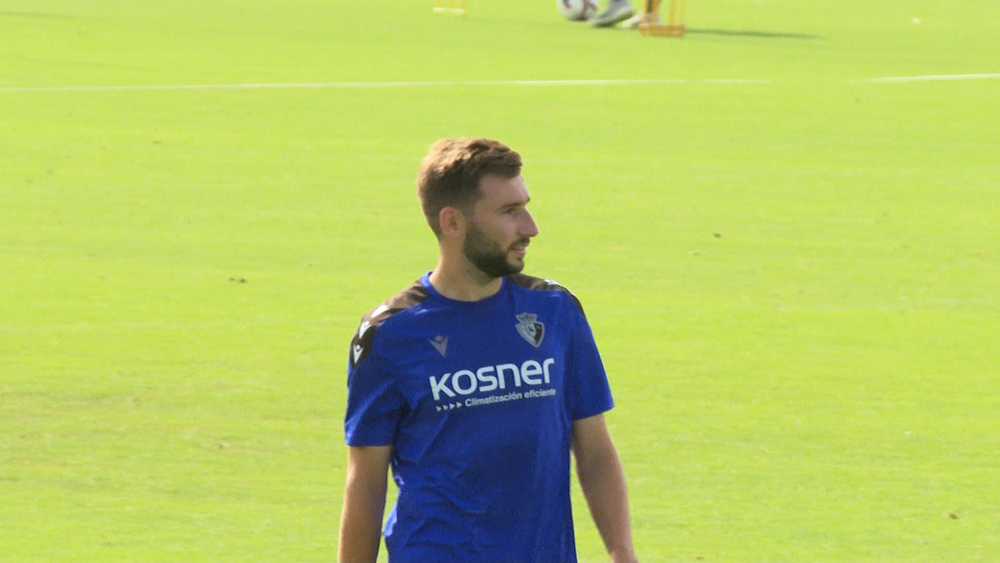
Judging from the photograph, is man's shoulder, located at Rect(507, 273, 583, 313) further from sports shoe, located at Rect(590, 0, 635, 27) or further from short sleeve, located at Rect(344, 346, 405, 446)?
sports shoe, located at Rect(590, 0, 635, 27)

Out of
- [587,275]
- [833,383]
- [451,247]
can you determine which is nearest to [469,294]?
[451,247]

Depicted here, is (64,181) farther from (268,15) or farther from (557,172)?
(268,15)

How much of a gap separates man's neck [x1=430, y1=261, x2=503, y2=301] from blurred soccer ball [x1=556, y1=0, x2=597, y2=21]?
30588 mm

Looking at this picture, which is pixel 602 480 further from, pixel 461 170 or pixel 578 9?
pixel 578 9

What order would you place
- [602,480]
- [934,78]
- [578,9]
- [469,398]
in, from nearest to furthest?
[469,398], [602,480], [934,78], [578,9]

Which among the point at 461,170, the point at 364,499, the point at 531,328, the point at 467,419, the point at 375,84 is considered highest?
the point at 461,170

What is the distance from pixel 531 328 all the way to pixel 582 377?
0.23 m

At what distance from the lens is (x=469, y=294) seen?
16.6 feet

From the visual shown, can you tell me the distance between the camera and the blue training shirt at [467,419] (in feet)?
16.3

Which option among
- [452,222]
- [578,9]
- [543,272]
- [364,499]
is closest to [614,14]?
[578,9]

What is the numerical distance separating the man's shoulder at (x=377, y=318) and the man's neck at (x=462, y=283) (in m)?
0.05

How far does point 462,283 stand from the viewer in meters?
5.07

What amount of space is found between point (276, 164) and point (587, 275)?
5.79 m

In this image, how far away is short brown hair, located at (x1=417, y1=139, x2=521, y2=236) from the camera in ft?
16.4
